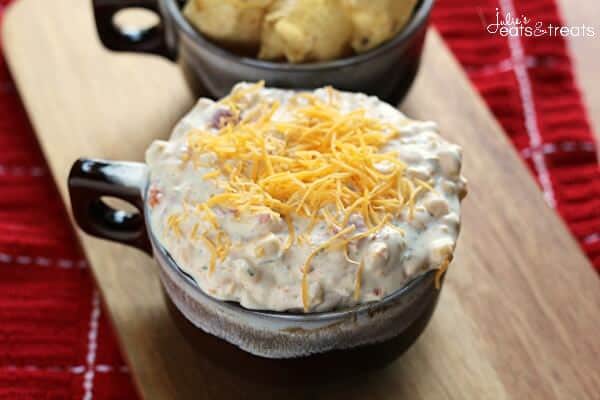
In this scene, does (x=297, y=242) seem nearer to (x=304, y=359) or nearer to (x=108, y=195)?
(x=304, y=359)

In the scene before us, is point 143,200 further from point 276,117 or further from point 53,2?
point 53,2

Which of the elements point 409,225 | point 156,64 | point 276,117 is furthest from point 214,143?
point 156,64

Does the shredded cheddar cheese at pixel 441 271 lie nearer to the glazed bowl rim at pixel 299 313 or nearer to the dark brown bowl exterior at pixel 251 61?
the glazed bowl rim at pixel 299 313

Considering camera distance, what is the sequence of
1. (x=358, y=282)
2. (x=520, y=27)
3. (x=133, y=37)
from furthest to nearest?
(x=520, y=27) → (x=133, y=37) → (x=358, y=282)

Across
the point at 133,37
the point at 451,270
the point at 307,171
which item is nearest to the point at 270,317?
the point at 307,171

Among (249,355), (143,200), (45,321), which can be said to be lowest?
(45,321)

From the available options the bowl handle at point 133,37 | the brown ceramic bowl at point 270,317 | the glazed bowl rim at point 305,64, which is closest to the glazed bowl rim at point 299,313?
the brown ceramic bowl at point 270,317
